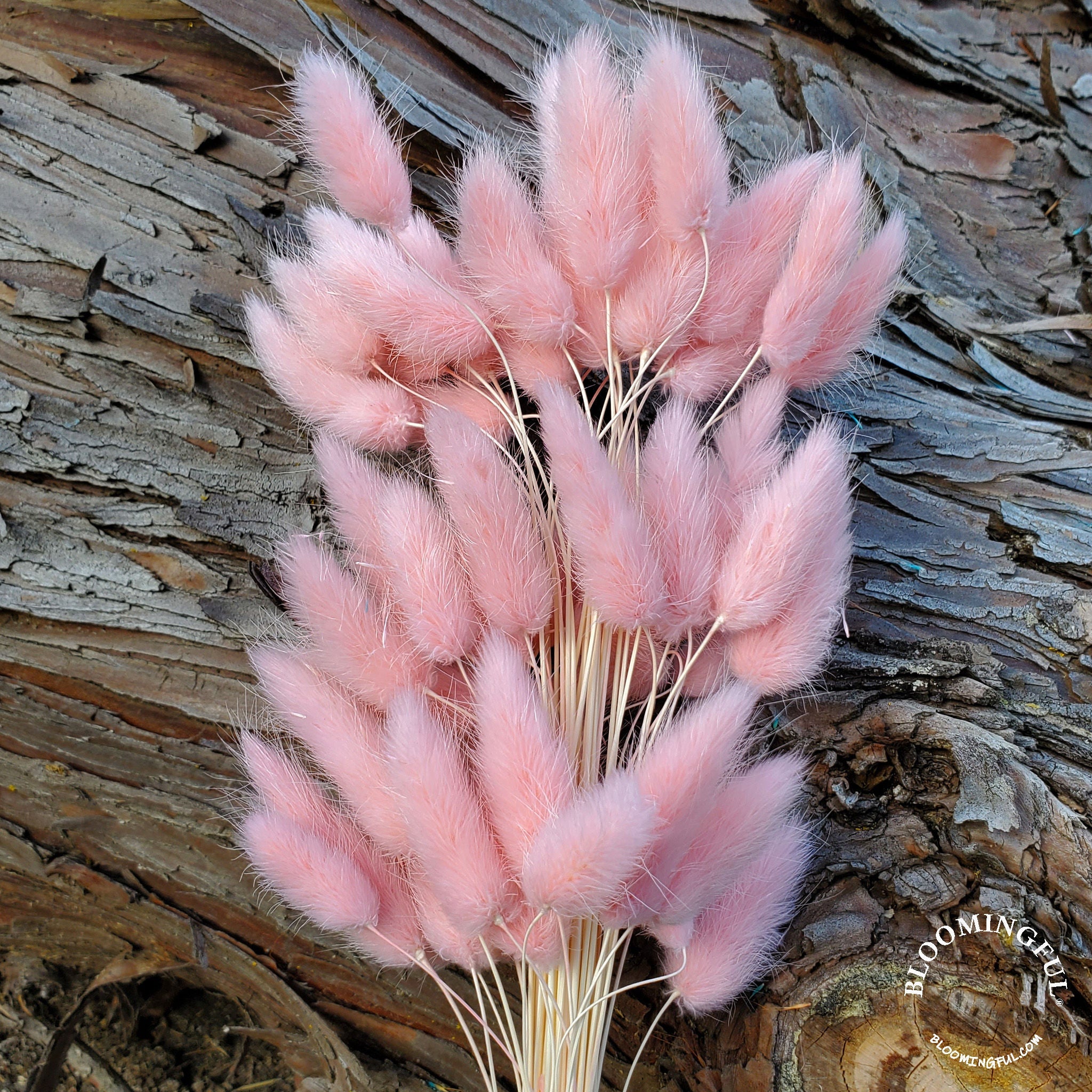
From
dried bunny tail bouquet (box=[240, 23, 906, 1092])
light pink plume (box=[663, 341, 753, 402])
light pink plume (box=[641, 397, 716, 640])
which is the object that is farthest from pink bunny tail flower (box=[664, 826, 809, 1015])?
light pink plume (box=[663, 341, 753, 402])

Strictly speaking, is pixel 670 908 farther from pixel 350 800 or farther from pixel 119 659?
pixel 119 659

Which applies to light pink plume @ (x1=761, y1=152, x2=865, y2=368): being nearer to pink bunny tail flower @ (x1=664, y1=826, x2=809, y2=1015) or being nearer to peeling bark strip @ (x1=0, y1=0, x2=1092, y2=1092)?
peeling bark strip @ (x1=0, y1=0, x2=1092, y2=1092)

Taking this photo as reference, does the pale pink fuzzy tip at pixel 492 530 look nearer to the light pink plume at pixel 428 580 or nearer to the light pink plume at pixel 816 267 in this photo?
the light pink plume at pixel 428 580

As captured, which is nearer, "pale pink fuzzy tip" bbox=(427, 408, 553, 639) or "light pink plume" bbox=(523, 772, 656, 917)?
"light pink plume" bbox=(523, 772, 656, 917)

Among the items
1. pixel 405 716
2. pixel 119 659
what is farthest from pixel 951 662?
pixel 119 659
